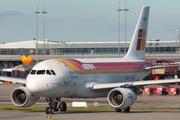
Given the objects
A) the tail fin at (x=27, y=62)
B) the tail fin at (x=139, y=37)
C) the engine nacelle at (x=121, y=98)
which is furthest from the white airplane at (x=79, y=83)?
the tail fin at (x=27, y=62)

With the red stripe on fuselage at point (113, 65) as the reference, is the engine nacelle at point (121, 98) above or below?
below

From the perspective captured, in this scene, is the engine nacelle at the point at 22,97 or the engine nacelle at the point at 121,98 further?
the engine nacelle at the point at 22,97

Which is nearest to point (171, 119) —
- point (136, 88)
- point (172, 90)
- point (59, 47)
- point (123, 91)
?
point (123, 91)

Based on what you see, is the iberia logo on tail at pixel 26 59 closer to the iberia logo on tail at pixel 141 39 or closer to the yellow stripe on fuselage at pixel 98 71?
the iberia logo on tail at pixel 141 39

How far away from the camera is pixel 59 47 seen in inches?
4980

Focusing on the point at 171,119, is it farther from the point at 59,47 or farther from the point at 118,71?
the point at 59,47

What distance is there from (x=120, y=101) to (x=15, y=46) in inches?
4265

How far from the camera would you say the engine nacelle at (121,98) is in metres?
28.3

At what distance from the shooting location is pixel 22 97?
31578mm

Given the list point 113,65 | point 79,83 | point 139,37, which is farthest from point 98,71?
point 139,37

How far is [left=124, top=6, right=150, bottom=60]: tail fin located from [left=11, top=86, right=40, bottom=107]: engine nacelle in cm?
1631

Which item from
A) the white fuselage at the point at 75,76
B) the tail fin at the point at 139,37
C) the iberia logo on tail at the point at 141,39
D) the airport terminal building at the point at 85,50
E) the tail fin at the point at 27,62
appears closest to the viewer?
the white fuselage at the point at 75,76

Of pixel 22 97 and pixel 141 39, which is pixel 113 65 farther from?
pixel 22 97

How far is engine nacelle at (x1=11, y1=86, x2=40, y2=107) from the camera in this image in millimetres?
30797
